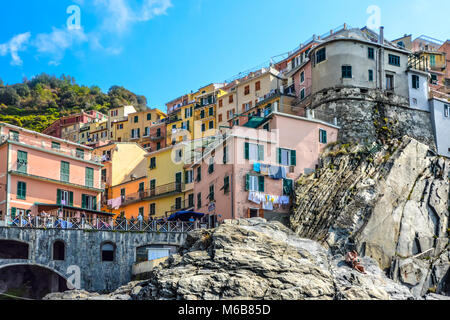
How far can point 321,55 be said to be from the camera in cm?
6538

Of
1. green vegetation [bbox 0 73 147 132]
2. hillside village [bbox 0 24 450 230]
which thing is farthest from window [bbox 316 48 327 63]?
green vegetation [bbox 0 73 147 132]

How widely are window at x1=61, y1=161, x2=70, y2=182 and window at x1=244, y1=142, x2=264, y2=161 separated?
20957 mm

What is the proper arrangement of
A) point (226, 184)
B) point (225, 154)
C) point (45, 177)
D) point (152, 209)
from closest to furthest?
point (226, 184) → point (225, 154) → point (45, 177) → point (152, 209)

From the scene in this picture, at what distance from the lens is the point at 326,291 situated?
1594 inches

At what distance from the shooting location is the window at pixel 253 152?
55231 mm

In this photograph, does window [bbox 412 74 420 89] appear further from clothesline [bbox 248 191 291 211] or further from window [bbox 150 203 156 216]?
window [bbox 150 203 156 216]

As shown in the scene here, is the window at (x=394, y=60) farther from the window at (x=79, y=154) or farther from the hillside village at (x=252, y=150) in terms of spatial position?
the window at (x=79, y=154)

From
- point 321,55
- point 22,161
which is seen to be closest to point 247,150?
point 321,55

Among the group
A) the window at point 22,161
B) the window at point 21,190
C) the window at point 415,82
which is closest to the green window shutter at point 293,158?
the window at point 415,82

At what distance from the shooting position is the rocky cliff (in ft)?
159

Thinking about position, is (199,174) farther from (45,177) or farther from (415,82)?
(415,82)

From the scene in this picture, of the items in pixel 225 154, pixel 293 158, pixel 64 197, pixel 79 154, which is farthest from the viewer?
pixel 79 154

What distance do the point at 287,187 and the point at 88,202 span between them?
23.0m
